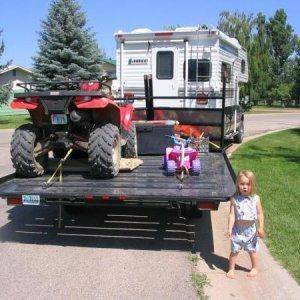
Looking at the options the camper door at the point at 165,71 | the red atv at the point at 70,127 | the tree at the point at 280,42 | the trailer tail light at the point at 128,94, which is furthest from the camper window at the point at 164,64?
the tree at the point at 280,42

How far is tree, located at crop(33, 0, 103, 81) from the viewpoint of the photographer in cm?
2931

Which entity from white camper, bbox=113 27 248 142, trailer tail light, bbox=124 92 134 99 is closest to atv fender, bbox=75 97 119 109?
trailer tail light, bbox=124 92 134 99

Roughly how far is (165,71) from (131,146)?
242 inches

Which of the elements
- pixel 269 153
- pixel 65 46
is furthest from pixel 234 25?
pixel 269 153

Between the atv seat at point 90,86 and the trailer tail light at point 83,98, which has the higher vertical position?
the atv seat at point 90,86

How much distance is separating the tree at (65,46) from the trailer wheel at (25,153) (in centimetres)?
2255

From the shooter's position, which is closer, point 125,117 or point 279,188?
point 125,117

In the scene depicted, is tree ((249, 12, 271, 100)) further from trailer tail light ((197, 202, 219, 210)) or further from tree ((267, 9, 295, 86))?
trailer tail light ((197, 202, 219, 210))

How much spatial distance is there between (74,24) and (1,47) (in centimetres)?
443

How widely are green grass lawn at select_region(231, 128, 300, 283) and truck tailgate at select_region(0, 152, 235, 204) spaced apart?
0.87 metres

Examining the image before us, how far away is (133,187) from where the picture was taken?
604 cm

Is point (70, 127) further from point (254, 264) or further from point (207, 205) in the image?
point (254, 264)

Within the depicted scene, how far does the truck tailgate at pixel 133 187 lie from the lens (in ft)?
18.4

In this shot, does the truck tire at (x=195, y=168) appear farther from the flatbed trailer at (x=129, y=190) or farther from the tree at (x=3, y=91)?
the tree at (x=3, y=91)
